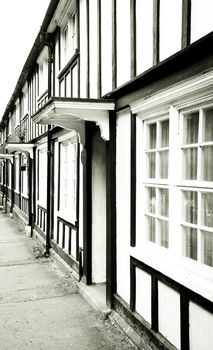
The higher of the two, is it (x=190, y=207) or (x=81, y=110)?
(x=81, y=110)

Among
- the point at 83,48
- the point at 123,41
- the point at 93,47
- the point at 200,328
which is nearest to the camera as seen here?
the point at 200,328

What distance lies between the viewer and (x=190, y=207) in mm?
3869

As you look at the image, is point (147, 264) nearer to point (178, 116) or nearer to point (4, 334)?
point (178, 116)

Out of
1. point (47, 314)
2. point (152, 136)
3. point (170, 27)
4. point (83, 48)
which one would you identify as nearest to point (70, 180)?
point (83, 48)

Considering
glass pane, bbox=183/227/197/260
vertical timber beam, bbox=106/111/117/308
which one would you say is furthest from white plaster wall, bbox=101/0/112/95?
glass pane, bbox=183/227/197/260

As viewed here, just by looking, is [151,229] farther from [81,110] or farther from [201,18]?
[201,18]

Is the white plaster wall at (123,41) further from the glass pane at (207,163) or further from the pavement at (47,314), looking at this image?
the pavement at (47,314)

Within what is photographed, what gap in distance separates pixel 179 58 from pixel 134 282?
2.90m

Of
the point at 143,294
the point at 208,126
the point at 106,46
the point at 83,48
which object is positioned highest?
the point at 83,48

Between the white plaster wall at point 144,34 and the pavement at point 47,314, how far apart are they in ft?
11.7

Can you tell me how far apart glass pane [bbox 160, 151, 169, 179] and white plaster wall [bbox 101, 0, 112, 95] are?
1844 mm

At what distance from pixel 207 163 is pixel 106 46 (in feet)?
10.3

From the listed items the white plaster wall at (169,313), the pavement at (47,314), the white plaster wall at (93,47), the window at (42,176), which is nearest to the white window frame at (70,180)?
the pavement at (47,314)

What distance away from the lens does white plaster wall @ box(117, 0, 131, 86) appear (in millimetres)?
5027
